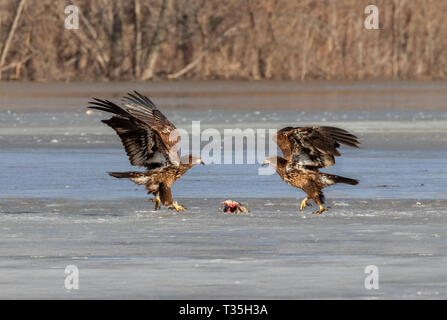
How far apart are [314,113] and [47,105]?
619cm

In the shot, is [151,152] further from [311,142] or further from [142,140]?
[311,142]

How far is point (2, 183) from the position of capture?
11461 mm

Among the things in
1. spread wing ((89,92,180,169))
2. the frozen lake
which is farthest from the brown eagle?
the frozen lake

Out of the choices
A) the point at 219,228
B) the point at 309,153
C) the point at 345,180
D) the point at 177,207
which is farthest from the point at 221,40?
the point at 219,228

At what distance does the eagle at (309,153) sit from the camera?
29.8ft

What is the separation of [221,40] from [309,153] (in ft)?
102

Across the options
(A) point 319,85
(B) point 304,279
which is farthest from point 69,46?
(B) point 304,279

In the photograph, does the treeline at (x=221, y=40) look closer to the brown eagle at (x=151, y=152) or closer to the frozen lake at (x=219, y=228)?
the frozen lake at (x=219, y=228)

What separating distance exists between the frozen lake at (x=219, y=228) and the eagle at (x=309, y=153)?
0.89 feet

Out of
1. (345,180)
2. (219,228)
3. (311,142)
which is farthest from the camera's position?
(311,142)

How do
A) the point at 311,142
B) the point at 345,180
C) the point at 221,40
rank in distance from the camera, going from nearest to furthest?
A: 1. the point at 345,180
2. the point at 311,142
3. the point at 221,40

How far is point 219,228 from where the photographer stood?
8.52m

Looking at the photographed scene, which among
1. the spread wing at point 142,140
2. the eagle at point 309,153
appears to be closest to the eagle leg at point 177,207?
the spread wing at point 142,140
